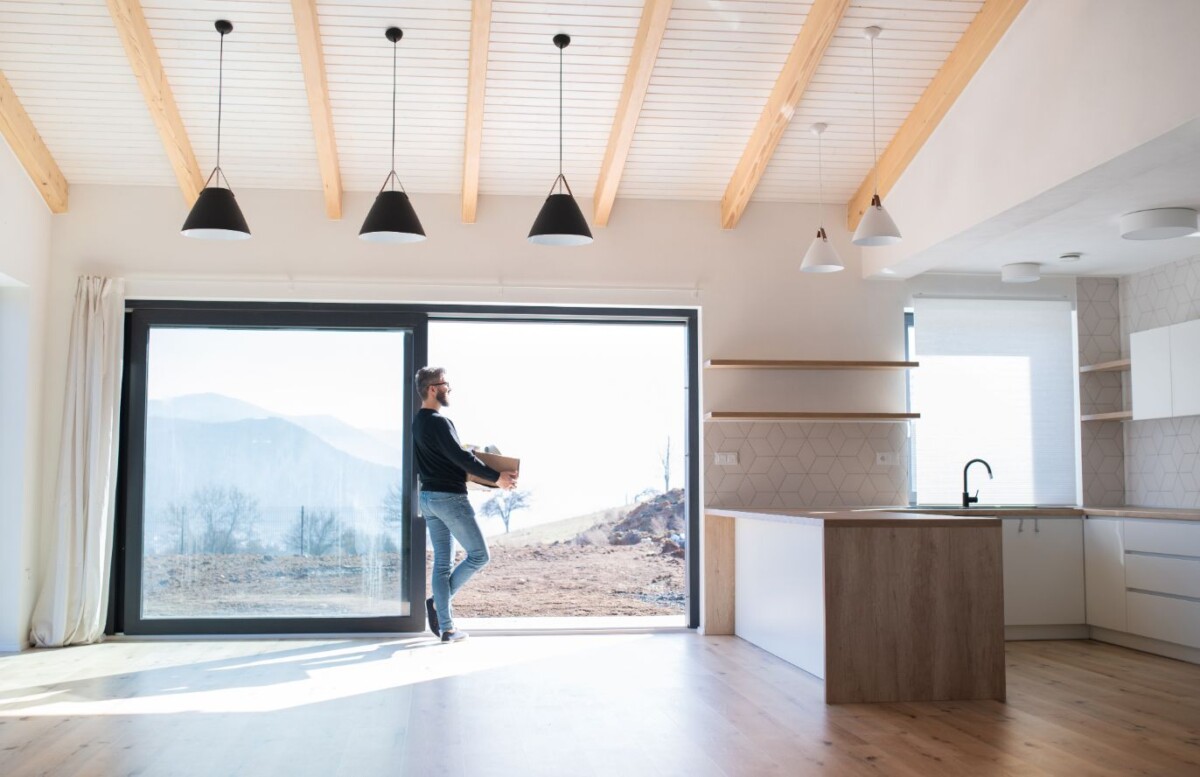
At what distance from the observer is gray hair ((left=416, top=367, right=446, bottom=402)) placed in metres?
5.97

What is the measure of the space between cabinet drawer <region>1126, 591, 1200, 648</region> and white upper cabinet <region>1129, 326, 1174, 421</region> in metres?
1.11

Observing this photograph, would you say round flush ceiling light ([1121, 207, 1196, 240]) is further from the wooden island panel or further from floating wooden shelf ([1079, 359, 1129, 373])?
the wooden island panel

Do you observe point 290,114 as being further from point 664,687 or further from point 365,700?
point 664,687

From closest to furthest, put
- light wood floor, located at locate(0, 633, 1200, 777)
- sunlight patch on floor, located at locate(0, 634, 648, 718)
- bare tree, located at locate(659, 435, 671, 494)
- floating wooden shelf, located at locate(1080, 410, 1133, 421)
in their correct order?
light wood floor, located at locate(0, 633, 1200, 777) → sunlight patch on floor, located at locate(0, 634, 648, 718) → floating wooden shelf, located at locate(1080, 410, 1133, 421) → bare tree, located at locate(659, 435, 671, 494)

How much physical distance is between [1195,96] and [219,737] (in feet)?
13.2

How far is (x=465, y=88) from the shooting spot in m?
5.59

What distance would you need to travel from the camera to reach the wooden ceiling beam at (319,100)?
16.2 ft

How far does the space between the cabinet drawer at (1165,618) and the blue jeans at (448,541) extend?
3.53 m

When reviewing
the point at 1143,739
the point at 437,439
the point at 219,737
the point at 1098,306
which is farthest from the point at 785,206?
the point at 219,737

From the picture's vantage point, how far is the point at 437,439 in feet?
19.2

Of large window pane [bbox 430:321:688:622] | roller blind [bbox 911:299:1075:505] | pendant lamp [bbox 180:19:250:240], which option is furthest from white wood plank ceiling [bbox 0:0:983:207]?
large window pane [bbox 430:321:688:622]

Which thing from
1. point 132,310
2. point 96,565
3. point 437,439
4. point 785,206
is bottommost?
point 96,565

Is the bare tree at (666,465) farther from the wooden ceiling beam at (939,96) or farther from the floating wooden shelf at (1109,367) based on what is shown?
the floating wooden shelf at (1109,367)

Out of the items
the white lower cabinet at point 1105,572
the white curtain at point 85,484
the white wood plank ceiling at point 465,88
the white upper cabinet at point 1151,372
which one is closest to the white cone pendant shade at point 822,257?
the white wood plank ceiling at point 465,88
